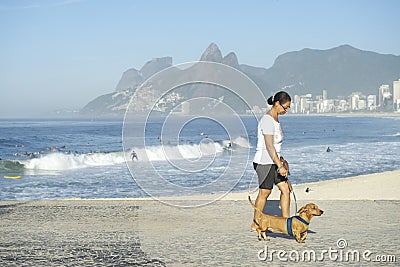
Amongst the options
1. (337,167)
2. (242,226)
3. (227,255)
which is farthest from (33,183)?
(227,255)

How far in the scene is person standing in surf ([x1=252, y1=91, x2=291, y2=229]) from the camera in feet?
21.0

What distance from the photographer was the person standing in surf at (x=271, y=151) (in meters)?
6.39

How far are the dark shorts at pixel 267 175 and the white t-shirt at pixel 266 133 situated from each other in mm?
59

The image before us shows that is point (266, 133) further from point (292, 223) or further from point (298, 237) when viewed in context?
point (298, 237)

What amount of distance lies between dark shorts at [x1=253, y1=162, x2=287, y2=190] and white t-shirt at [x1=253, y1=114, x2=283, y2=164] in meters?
0.06

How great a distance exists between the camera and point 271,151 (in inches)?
250

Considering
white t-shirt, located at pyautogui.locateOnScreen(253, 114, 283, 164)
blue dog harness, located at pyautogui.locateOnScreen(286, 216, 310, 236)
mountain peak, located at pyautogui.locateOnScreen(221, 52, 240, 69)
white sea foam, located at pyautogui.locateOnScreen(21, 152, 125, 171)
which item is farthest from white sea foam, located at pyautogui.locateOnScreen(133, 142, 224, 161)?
blue dog harness, located at pyautogui.locateOnScreen(286, 216, 310, 236)

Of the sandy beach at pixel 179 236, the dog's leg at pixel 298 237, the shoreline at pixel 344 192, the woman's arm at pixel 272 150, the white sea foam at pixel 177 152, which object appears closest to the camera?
the sandy beach at pixel 179 236

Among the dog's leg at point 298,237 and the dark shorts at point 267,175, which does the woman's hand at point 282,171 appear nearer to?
the dark shorts at point 267,175

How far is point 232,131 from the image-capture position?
32.1ft

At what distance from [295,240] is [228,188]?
382 inches

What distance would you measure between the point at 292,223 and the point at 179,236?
1481 millimetres

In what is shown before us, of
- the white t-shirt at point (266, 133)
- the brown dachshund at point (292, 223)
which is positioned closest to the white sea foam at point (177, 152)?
the white t-shirt at point (266, 133)

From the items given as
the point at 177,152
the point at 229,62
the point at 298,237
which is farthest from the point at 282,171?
the point at 177,152
